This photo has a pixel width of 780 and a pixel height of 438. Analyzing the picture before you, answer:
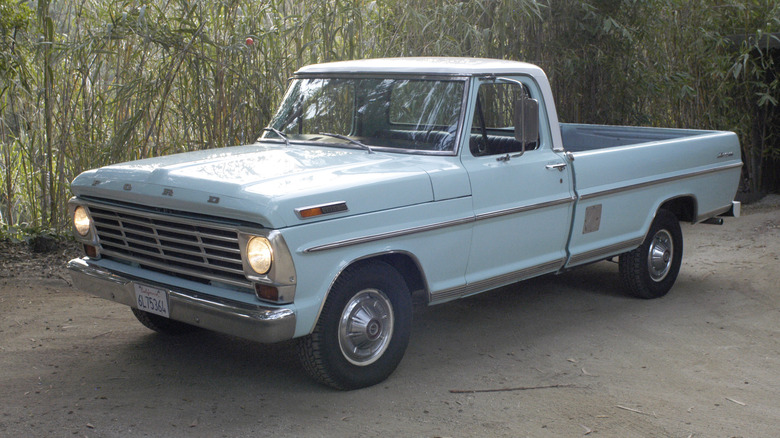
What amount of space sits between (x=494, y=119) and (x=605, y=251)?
118cm

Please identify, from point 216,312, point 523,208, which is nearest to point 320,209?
point 216,312

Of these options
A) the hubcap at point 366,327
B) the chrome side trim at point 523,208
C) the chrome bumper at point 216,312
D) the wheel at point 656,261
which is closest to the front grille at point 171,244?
the chrome bumper at point 216,312

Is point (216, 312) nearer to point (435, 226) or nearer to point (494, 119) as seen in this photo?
point (435, 226)

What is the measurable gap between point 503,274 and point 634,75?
508 centimetres

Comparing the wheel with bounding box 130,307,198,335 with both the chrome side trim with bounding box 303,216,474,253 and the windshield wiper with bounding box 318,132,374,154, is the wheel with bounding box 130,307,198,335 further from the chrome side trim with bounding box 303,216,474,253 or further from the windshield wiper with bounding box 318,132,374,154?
the chrome side trim with bounding box 303,216,474,253

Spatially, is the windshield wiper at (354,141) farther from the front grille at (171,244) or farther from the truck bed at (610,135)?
the truck bed at (610,135)

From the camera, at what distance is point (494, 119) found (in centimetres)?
571

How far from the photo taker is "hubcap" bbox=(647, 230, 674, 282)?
20.7ft

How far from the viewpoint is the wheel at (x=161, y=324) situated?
5.16 m

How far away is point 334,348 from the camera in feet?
13.9

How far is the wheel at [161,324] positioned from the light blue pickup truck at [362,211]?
1 cm

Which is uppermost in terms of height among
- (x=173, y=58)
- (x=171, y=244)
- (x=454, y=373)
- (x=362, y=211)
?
(x=173, y=58)

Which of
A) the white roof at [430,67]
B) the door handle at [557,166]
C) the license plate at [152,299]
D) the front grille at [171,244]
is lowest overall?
the license plate at [152,299]

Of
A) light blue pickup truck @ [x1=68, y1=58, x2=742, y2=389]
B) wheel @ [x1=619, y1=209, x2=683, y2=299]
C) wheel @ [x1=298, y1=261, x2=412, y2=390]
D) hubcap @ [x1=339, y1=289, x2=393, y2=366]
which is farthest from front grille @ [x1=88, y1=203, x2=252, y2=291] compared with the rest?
wheel @ [x1=619, y1=209, x2=683, y2=299]
